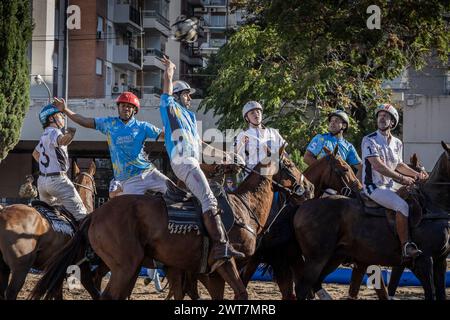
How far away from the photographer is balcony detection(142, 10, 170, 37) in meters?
48.6

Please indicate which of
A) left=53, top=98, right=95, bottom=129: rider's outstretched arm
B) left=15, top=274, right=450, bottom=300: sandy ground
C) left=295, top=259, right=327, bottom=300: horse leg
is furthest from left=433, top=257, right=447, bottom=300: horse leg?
left=53, top=98, right=95, bottom=129: rider's outstretched arm

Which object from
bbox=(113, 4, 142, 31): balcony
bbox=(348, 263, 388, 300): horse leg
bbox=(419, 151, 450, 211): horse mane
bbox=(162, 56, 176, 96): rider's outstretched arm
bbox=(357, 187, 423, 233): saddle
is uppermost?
bbox=(113, 4, 142, 31): balcony

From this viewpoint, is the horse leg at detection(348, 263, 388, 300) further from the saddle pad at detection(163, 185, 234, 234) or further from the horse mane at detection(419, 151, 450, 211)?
the saddle pad at detection(163, 185, 234, 234)

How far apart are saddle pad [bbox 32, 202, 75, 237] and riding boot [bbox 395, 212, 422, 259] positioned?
4474 millimetres

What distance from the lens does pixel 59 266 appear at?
8.92m

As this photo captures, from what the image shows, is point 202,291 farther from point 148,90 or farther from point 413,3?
point 148,90

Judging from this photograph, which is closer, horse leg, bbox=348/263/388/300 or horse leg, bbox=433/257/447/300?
horse leg, bbox=433/257/447/300

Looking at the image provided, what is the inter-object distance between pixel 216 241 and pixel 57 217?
125 inches

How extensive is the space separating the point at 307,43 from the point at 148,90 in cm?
3003

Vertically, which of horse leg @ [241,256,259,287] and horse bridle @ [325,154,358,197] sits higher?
horse bridle @ [325,154,358,197]

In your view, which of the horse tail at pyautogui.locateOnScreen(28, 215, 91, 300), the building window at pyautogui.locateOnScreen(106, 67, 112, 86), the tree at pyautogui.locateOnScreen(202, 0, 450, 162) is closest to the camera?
the horse tail at pyautogui.locateOnScreen(28, 215, 91, 300)

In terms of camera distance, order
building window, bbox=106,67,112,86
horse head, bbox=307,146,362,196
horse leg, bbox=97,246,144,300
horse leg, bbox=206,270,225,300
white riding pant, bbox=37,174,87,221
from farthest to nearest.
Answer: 1. building window, bbox=106,67,112,86
2. horse head, bbox=307,146,362,196
3. white riding pant, bbox=37,174,87,221
4. horse leg, bbox=206,270,225,300
5. horse leg, bbox=97,246,144,300

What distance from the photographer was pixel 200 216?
29.3 ft

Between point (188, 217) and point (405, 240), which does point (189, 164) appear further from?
point (405, 240)
